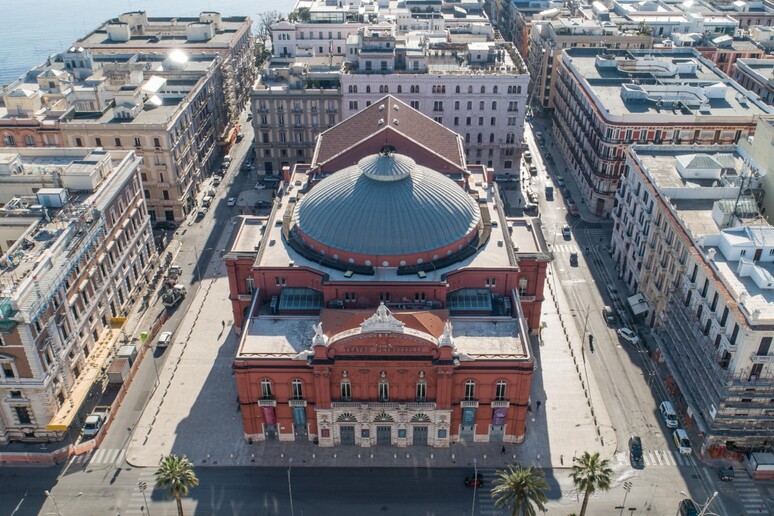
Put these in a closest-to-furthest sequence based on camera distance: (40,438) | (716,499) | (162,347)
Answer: (716,499), (40,438), (162,347)

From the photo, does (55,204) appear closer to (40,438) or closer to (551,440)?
(40,438)

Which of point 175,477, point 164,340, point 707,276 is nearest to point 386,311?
point 175,477

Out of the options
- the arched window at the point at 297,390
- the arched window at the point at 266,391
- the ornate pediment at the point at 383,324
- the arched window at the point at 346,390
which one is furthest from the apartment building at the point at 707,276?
the arched window at the point at 266,391

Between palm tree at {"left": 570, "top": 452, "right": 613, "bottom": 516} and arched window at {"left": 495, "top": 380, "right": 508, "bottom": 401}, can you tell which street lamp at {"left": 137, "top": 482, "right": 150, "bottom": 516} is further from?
palm tree at {"left": 570, "top": 452, "right": 613, "bottom": 516}

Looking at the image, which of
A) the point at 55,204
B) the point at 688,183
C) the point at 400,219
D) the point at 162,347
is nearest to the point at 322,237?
the point at 400,219

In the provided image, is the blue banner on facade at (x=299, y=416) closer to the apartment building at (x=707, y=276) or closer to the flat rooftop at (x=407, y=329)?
the flat rooftop at (x=407, y=329)

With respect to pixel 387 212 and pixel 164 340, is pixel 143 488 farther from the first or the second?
pixel 387 212
